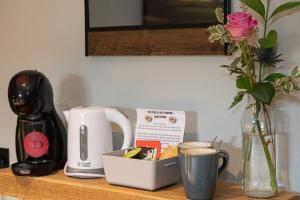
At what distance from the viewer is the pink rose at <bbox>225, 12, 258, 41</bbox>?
116 cm

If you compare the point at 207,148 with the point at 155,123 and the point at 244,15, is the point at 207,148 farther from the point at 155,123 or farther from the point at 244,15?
the point at 244,15

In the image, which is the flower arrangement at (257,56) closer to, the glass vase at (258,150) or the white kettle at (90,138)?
the glass vase at (258,150)

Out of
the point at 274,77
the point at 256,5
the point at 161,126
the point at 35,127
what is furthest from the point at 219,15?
the point at 35,127

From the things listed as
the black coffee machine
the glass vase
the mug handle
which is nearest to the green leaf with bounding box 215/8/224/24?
the glass vase

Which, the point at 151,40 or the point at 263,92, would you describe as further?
the point at 151,40

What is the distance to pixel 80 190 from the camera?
1.33 meters

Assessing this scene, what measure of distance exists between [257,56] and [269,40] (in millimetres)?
67

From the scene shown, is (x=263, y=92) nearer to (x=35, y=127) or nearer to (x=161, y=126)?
(x=161, y=126)

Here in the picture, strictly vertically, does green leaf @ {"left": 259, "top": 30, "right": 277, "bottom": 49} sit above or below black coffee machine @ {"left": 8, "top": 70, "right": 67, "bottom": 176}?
above

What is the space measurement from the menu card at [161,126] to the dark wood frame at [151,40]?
0.60ft

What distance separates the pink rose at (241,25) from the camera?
1.16 metres

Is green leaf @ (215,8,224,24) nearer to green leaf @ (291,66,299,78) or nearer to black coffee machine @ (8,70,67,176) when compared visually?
green leaf @ (291,66,299,78)

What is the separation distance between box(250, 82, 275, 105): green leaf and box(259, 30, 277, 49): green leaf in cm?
9

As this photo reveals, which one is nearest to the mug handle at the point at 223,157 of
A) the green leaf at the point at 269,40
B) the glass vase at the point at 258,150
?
the glass vase at the point at 258,150
